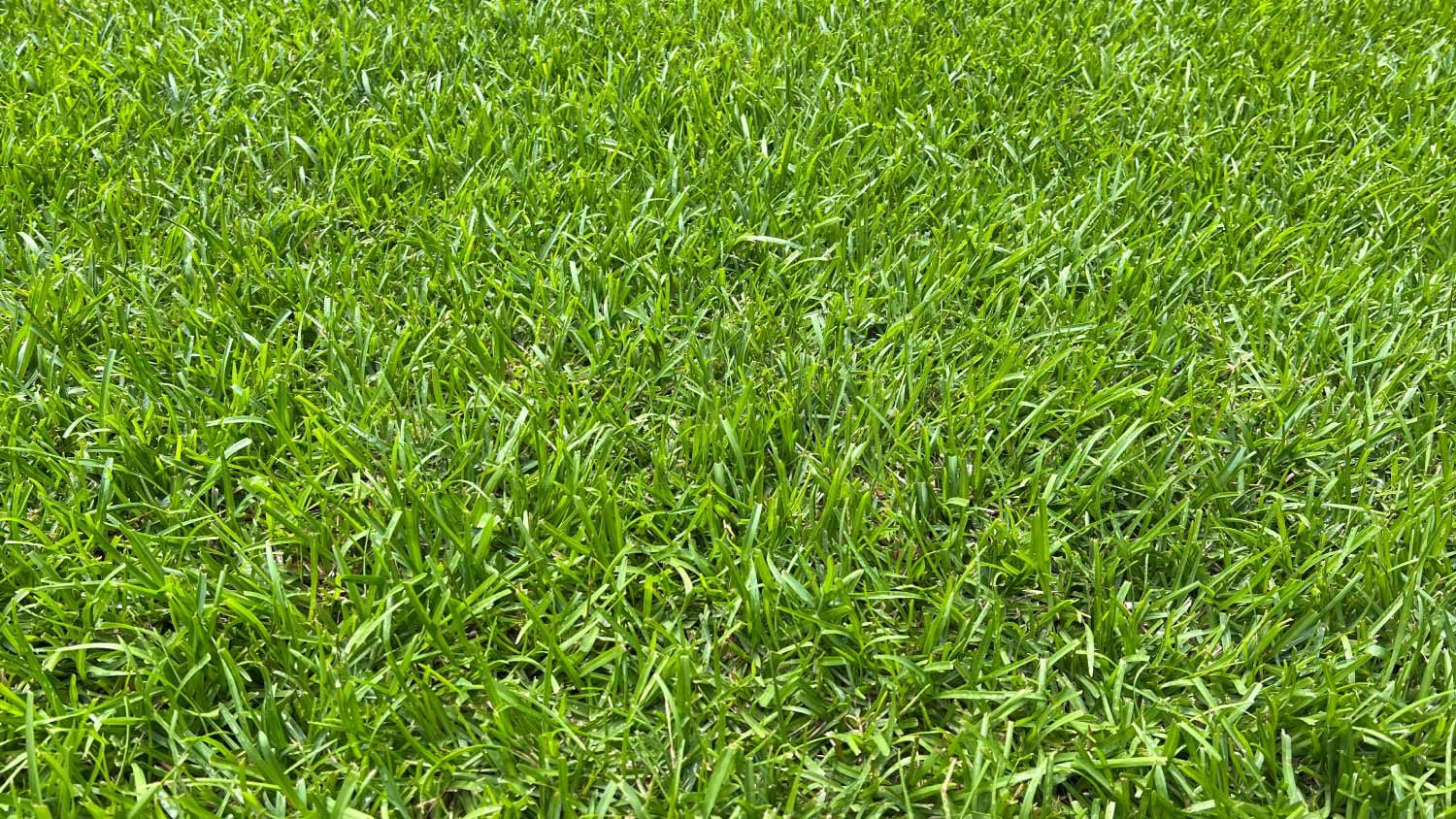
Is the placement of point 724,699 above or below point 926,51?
below

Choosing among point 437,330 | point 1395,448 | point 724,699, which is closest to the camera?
point 724,699

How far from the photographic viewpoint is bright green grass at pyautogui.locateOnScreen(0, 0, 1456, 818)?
1493mm

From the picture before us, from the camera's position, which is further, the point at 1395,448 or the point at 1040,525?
the point at 1395,448

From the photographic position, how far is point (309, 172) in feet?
8.40

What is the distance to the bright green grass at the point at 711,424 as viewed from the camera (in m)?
1.49

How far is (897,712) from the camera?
1.54 metres

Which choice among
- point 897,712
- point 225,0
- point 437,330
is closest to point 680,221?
point 437,330

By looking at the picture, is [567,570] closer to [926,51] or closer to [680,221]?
[680,221]

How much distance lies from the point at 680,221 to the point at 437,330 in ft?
1.92

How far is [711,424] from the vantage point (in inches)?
74.3

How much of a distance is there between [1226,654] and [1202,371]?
68 centimetres

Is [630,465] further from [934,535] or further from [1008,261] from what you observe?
[1008,261]

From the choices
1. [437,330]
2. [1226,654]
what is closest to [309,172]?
[437,330]

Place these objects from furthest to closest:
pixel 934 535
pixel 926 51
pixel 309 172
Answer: pixel 926 51, pixel 309 172, pixel 934 535
